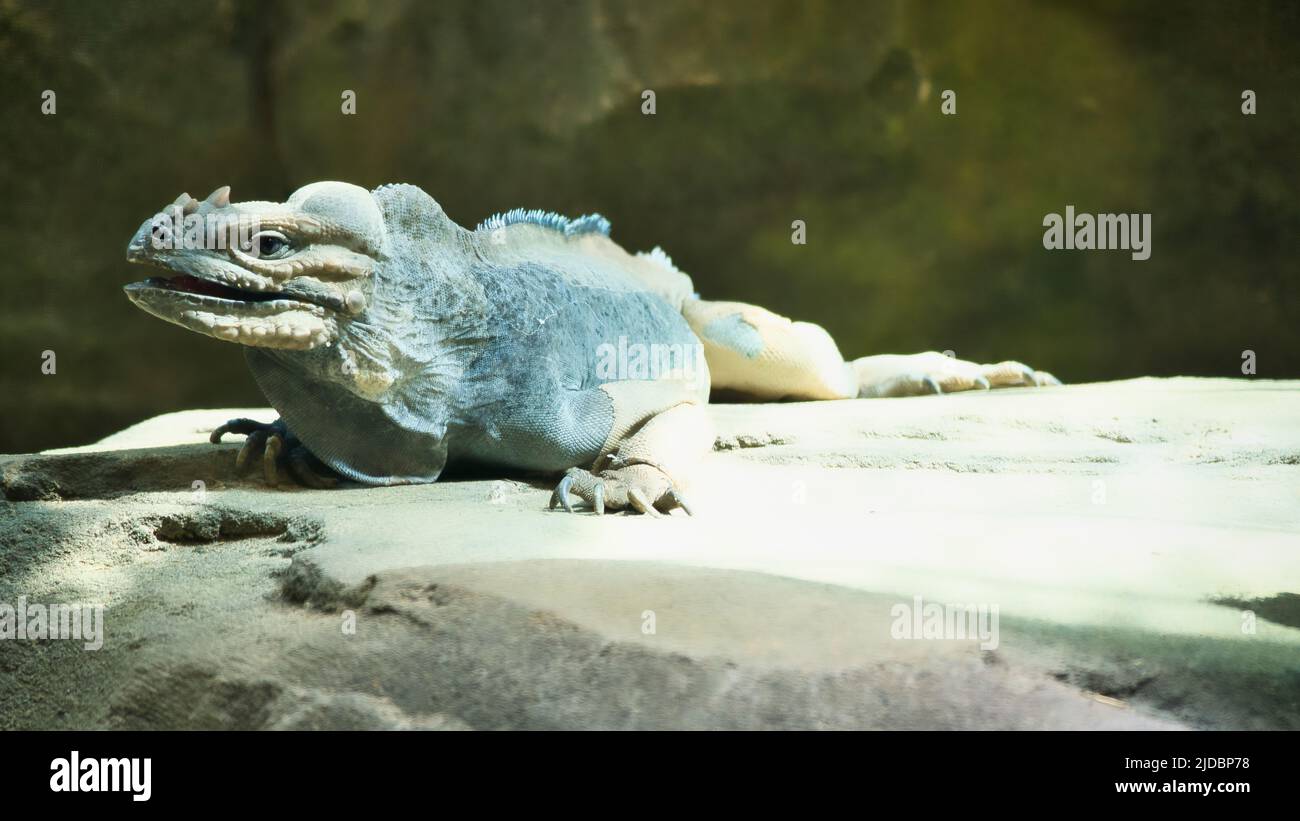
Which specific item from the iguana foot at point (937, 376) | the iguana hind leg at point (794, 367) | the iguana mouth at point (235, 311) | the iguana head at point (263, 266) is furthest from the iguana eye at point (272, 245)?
the iguana foot at point (937, 376)

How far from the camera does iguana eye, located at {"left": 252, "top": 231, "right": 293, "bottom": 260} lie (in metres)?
3.64

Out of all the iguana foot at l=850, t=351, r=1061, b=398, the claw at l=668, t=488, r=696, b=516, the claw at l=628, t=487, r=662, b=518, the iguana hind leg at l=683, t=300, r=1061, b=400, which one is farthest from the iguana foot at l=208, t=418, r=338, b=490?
the iguana foot at l=850, t=351, r=1061, b=398

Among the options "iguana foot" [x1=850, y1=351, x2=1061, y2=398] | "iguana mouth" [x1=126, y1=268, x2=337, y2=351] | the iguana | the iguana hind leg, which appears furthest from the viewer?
"iguana foot" [x1=850, y1=351, x2=1061, y2=398]

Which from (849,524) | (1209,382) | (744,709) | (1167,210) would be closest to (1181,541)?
(849,524)

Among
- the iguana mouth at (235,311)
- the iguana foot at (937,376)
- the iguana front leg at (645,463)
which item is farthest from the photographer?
the iguana foot at (937,376)

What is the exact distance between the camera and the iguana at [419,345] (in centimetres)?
358

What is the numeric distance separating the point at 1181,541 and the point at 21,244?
829 cm

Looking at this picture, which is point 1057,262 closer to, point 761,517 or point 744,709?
point 761,517

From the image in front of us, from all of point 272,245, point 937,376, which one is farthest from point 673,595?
point 937,376

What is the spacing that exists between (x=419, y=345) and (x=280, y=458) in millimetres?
719

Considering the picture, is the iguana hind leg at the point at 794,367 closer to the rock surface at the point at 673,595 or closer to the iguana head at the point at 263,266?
the rock surface at the point at 673,595

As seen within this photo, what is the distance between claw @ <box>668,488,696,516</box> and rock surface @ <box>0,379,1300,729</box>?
10 cm

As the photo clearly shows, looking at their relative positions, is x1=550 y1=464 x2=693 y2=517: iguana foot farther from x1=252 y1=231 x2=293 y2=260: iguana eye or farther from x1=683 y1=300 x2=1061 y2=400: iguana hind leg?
x1=683 y1=300 x2=1061 y2=400: iguana hind leg

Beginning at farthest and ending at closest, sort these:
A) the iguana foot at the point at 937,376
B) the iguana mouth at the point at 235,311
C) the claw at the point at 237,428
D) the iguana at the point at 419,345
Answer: the iguana foot at the point at 937,376
the claw at the point at 237,428
the iguana at the point at 419,345
the iguana mouth at the point at 235,311
